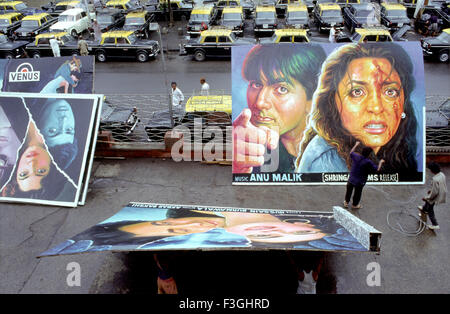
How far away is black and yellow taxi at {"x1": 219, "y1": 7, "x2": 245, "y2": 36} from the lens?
20.1 metres

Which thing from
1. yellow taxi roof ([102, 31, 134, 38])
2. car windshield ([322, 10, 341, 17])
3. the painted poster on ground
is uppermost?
car windshield ([322, 10, 341, 17])

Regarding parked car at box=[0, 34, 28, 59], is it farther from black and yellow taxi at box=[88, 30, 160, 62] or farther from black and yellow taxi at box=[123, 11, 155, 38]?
black and yellow taxi at box=[123, 11, 155, 38]

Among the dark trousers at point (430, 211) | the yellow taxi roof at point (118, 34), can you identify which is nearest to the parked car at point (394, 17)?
the yellow taxi roof at point (118, 34)

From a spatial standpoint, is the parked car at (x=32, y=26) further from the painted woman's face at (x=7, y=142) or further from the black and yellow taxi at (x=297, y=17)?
the painted woman's face at (x=7, y=142)

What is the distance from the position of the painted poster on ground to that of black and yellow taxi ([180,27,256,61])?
9.99 m

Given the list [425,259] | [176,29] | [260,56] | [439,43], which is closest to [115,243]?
[425,259]

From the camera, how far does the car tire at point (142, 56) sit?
18.4 m

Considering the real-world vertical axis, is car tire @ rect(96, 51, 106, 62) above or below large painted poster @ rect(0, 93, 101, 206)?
above

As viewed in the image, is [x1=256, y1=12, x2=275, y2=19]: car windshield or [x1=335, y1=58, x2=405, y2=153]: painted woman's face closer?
[x1=335, y1=58, x2=405, y2=153]: painted woman's face

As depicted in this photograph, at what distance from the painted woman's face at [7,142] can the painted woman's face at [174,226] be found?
15.3ft

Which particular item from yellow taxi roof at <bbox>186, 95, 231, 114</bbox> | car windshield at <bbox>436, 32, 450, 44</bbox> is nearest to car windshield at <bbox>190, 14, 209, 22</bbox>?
car windshield at <bbox>436, 32, 450, 44</bbox>

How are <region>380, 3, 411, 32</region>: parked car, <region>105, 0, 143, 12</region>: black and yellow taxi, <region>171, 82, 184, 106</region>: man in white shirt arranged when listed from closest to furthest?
<region>171, 82, 184, 106</region>: man in white shirt, <region>380, 3, 411, 32</region>: parked car, <region>105, 0, 143, 12</region>: black and yellow taxi
